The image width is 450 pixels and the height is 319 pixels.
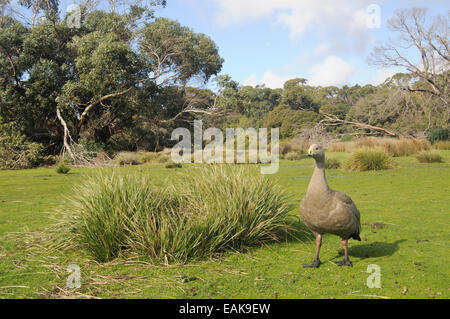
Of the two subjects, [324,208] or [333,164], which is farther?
[333,164]

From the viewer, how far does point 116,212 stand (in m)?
4.66

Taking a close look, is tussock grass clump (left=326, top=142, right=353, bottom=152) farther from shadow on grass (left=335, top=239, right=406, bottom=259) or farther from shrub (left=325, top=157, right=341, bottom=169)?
shadow on grass (left=335, top=239, right=406, bottom=259)

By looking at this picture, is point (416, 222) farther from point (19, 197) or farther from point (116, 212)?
point (19, 197)

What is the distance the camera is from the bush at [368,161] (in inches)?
618

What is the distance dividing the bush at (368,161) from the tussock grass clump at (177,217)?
35.6ft

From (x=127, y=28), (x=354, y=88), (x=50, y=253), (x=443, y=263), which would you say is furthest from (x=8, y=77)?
(x=354, y=88)

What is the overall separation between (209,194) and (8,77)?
22.2 meters

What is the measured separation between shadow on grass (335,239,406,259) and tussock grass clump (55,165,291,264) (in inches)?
40.6

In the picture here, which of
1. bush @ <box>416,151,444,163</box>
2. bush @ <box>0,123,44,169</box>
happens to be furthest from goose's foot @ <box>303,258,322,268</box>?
bush @ <box>0,123,44,169</box>

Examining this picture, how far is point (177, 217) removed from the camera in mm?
5086

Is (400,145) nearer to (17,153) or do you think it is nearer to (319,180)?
(319,180)

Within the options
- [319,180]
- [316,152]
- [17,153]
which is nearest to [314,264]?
[319,180]

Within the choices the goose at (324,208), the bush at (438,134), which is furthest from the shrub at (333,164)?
the bush at (438,134)

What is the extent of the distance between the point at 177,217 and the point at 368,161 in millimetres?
12618
